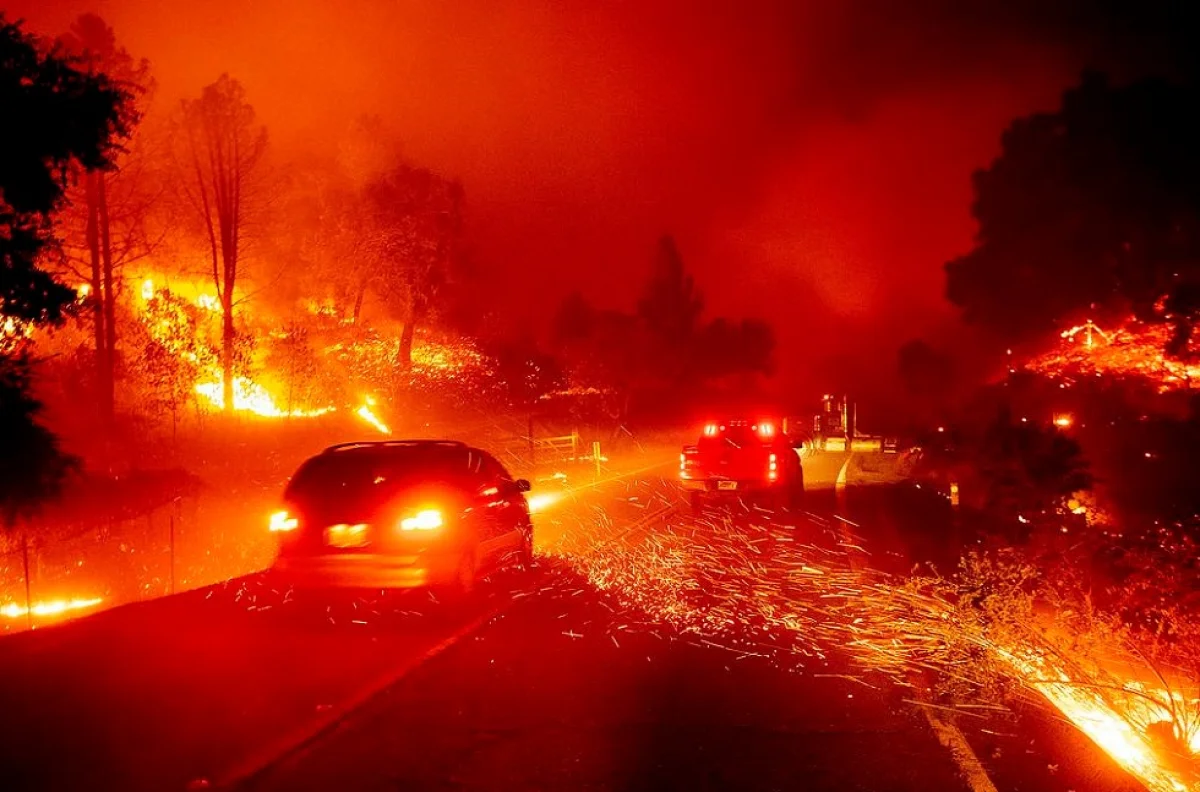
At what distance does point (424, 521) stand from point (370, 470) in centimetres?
124

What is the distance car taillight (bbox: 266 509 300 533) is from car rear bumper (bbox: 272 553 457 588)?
313 millimetres

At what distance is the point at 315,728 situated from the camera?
21.3ft

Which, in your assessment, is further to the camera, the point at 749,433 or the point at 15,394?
the point at 749,433

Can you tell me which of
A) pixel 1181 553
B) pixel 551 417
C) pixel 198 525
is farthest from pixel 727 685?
pixel 551 417

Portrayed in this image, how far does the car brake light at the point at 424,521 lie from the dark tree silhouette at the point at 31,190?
12.2ft

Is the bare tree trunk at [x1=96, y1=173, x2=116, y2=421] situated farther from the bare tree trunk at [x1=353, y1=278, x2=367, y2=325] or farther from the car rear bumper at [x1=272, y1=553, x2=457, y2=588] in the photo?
the car rear bumper at [x1=272, y1=553, x2=457, y2=588]

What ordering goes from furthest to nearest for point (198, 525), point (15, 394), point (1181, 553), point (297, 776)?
point (198, 525), point (1181, 553), point (15, 394), point (297, 776)

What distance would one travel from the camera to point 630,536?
55.7 feet

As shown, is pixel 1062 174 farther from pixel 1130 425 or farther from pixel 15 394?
pixel 15 394

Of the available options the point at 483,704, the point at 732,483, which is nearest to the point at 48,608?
the point at 732,483

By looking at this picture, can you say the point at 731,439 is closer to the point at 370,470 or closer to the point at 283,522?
the point at 370,470

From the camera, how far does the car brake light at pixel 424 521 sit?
10117 millimetres

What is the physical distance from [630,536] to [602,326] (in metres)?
55.7

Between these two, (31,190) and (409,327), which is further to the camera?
(409,327)
